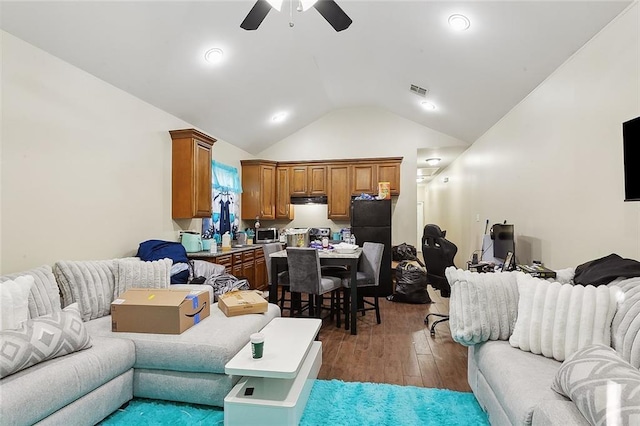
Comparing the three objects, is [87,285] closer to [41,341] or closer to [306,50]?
[41,341]

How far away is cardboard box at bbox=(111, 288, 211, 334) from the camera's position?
2.16 meters

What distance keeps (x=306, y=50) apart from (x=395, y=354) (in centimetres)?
386

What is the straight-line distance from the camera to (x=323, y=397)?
7.03 feet

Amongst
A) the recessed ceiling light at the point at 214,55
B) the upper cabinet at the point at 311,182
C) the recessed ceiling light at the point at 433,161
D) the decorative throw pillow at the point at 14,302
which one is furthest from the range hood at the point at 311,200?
the decorative throw pillow at the point at 14,302

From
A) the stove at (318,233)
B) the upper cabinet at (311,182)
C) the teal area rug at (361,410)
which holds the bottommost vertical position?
the teal area rug at (361,410)

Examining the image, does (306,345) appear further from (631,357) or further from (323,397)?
(631,357)

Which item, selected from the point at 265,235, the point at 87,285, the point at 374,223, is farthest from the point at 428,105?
the point at 87,285

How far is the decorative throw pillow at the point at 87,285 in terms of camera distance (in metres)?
2.38

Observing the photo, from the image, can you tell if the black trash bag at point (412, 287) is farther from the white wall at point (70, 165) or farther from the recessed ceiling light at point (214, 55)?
the recessed ceiling light at point (214, 55)

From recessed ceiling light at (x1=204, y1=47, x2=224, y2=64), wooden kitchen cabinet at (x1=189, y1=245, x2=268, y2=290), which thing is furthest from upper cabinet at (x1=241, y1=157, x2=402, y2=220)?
recessed ceiling light at (x1=204, y1=47, x2=224, y2=64)

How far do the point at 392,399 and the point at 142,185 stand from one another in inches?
132

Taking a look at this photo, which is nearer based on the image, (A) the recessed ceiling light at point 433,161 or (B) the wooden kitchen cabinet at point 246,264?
(B) the wooden kitchen cabinet at point 246,264

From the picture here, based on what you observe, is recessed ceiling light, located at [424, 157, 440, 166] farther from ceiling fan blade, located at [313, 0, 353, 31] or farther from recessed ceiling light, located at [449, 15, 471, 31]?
ceiling fan blade, located at [313, 0, 353, 31]

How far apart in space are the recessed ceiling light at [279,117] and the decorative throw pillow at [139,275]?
3573 millimetres
